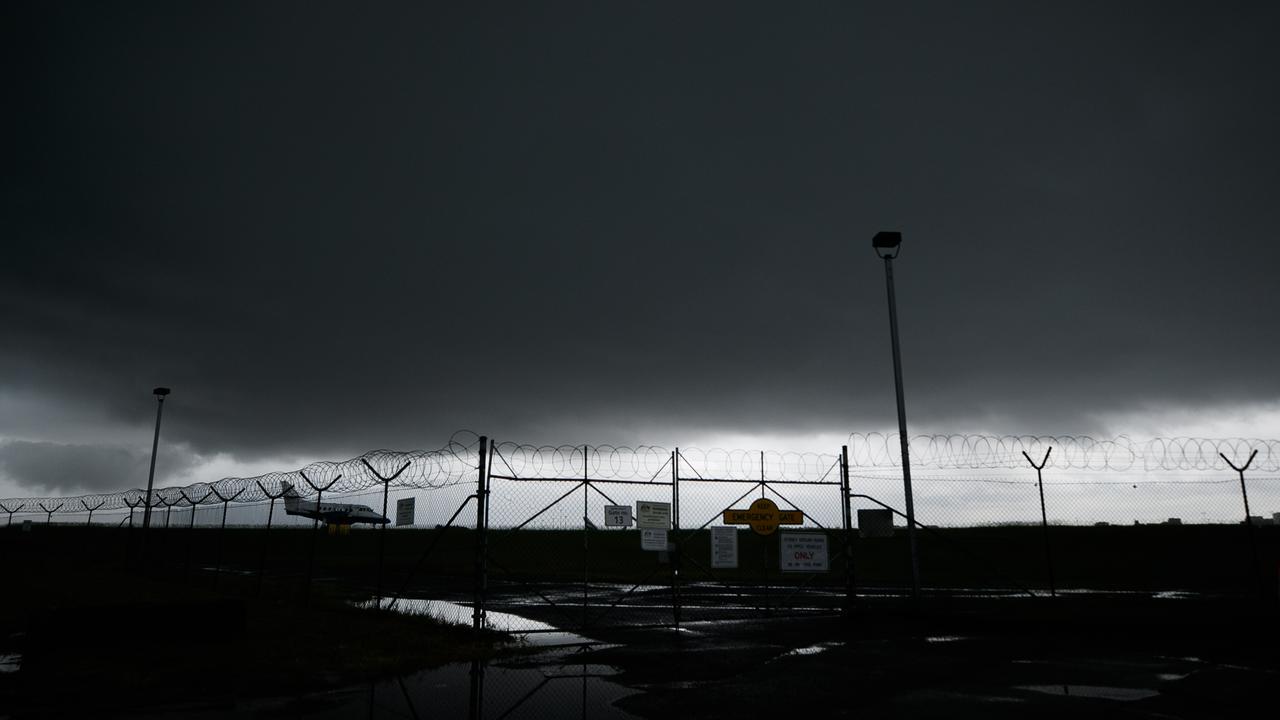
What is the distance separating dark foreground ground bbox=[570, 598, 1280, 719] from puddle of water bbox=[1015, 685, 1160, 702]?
3cm

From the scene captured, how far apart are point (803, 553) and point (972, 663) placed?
6.68 metres

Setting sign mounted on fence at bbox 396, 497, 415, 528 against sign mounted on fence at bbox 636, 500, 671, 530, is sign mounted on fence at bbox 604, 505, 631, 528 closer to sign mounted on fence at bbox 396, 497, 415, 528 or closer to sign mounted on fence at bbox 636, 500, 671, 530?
sign mounted on fence at bbox 636, 500, 671, 530

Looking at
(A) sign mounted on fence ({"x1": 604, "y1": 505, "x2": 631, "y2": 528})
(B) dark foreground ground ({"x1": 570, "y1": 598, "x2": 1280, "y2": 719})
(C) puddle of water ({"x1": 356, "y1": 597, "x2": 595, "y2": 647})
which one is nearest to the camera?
(B) dark foreground ground ({"x1": 570, "y1": 598, "x2": 1280, "y2": 719})

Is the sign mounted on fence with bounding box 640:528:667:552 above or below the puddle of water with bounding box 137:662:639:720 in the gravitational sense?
above

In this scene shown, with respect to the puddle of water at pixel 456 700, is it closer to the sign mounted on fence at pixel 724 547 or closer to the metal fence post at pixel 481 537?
the metal fence post at pixel 481 537

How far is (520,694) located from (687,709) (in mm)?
2077

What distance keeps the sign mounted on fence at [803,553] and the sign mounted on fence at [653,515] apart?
330cm

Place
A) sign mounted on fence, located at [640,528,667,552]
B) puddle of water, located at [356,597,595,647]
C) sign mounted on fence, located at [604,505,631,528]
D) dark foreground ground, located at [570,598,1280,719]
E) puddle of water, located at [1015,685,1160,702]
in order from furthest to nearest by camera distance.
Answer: sign mounted on fence, located at [640,528,667,552]
sign mounted on fence, located at [604,505,631,528]
puddle of water, located at [356,597,595,647]
puddle of water, located at [1015,685,1160,702]
dark foreground ground, located at [570,598,1280,719]

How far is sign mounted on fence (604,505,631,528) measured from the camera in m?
14.9

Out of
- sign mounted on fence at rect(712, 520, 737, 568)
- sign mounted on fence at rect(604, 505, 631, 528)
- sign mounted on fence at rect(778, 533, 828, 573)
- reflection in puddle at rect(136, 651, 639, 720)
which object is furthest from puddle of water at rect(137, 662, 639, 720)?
sign mounted on fence at rect(778, 533, 828, 573)

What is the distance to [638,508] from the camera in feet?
49.2

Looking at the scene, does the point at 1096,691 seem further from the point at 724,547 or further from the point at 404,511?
the point at 404,511

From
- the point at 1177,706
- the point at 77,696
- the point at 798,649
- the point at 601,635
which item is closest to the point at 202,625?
the point at 77,696

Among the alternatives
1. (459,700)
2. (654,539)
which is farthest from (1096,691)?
(654,539)
